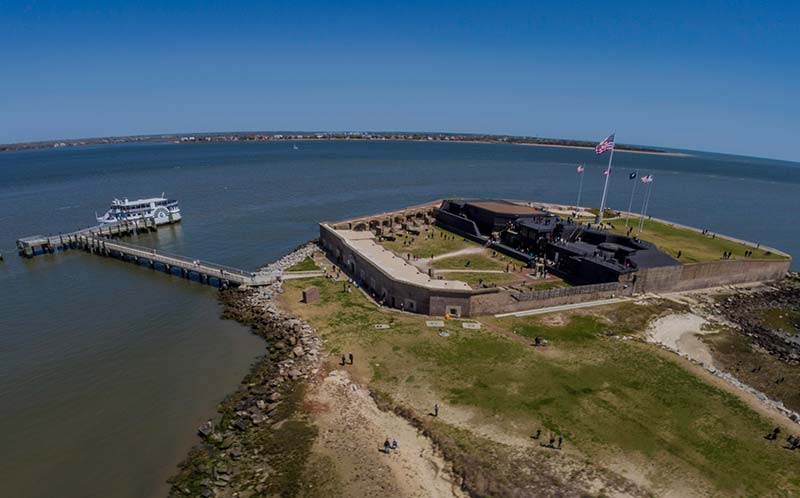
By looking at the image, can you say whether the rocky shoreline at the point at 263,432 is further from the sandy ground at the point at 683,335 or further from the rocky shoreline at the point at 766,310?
the rocky shoreline at the point at 766,310

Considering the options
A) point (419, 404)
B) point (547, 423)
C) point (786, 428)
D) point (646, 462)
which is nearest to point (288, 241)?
point (419, 404)

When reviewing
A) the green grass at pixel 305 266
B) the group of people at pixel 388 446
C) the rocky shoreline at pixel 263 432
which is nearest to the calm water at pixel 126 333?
the rocky shoreline at pixel 263 432

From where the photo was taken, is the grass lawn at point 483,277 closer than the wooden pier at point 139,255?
Yes

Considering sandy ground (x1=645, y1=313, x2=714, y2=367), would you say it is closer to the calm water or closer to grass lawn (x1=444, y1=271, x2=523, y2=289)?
grass lawn (x1=444, y1=271, x2=523, y2=289)

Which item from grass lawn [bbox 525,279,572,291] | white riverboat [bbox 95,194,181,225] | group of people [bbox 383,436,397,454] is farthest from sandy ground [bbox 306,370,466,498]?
white riverboat [bbox 95,194,181,225]

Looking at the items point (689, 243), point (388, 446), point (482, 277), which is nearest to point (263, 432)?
point (388, 446)

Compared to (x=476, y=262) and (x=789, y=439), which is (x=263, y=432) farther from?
(x=476, y=262)

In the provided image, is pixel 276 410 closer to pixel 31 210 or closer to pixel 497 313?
pixel 497 313
